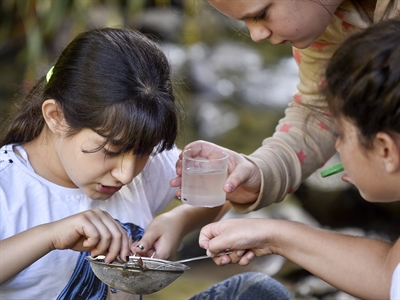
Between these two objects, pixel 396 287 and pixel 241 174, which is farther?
pixel 241 174

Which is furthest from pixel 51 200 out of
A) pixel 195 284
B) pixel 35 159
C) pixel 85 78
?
pixel 195 284

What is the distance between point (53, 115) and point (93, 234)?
415 mm

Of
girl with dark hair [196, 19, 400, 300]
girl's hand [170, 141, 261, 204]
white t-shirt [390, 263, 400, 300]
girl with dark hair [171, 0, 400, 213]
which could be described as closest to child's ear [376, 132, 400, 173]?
girl with dark hair [196, 19, 400, 300]

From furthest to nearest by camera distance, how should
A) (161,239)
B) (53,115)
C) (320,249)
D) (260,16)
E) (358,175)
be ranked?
(161,239)
(53,115)
(260,16)
(320,249)
(358,175)

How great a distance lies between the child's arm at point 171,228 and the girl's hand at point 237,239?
0.83ft

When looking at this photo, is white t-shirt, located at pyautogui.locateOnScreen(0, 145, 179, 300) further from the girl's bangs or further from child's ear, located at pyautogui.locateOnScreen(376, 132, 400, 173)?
child's ear, located at pyautogui.locateOnScreen(376, 132, 400, 173)

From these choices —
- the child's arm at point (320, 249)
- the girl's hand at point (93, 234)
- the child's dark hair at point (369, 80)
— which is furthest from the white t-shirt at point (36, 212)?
the child's dark hair at point (369, 80)

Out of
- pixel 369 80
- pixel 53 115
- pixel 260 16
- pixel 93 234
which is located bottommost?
pixel 93 234

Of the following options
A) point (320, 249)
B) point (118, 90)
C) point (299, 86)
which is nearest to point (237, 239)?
point (320, 249)

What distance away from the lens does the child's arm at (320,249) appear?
5.20ft

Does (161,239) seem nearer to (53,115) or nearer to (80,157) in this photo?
(80,157)

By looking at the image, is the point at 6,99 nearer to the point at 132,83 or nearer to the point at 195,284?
the point at 195,284

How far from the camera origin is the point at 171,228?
206 cm

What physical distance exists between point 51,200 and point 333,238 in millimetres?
832
